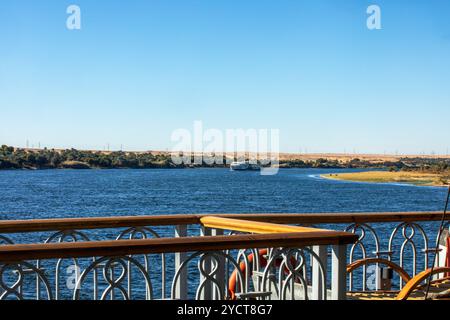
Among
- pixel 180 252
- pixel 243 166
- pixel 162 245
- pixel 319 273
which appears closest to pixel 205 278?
pixel 180 252

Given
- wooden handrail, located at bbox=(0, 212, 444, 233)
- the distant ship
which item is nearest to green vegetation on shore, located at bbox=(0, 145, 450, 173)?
the distant ship

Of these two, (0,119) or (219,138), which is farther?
(219,138)

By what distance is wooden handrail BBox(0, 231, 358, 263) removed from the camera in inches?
134

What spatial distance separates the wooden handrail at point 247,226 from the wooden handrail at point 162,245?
150 millimetres

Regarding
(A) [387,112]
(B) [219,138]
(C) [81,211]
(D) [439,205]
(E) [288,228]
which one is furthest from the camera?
(B) [219,138]

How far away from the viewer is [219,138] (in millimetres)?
124000

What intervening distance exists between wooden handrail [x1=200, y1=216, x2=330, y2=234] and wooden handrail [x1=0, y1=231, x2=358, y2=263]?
150 millimetres

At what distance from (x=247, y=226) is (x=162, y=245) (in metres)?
1.03

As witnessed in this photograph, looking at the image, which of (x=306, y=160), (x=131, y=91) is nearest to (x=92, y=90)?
(x=131, y=91)

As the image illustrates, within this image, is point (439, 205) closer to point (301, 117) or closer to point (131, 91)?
point (301, 117)

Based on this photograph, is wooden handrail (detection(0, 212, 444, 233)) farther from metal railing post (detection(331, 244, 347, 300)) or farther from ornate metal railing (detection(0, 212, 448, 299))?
metal railing post (detection(331, 244, 347, 300))

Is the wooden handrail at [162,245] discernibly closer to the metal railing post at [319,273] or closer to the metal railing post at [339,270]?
the metal railing post at [339,270]
